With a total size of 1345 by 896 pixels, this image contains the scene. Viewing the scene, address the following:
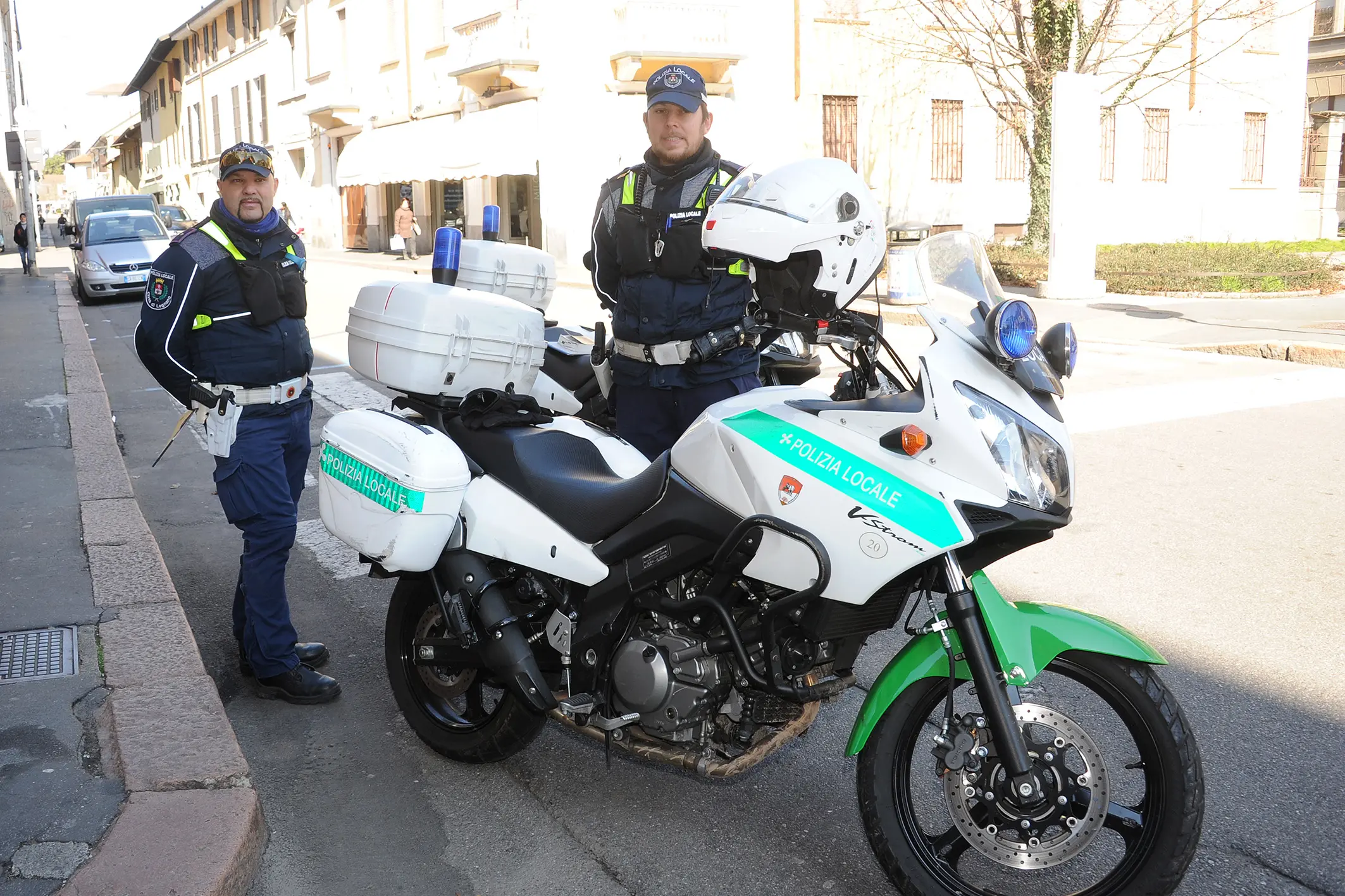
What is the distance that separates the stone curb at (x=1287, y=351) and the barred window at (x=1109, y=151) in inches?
725

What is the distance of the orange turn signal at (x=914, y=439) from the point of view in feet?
8.55

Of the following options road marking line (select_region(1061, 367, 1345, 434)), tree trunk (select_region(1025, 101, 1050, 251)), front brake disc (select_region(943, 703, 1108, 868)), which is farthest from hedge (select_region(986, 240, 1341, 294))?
front brake disc (select_region(943, 703, 1108, 868))

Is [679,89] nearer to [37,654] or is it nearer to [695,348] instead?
[695,348]

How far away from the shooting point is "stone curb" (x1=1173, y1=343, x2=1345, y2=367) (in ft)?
37.3

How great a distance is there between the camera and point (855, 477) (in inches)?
106

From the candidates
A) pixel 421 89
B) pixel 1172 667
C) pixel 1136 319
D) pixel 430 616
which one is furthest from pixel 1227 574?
pixel 421 89

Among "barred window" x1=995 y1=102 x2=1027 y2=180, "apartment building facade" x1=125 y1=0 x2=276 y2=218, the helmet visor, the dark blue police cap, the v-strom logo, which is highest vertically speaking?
"apartment building facade" x1=125 y1=0 x2=276 y2=218

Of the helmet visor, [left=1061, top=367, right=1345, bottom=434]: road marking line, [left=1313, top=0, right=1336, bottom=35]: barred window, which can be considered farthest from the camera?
[left=1313, top=0, right=1336, bottom=35]: barred window

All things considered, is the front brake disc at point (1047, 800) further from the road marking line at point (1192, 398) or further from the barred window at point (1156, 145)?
the barred window at point (1156, 145)

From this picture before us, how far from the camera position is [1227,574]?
5441mm

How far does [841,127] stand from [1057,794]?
2632 cm

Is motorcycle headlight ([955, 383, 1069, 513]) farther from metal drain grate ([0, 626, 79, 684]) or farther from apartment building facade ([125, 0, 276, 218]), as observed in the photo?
apartment building facade ([125, 0, 276, 218])

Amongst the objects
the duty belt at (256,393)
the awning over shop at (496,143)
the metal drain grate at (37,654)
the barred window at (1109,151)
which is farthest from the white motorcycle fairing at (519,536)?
the barred window at (1109,151)

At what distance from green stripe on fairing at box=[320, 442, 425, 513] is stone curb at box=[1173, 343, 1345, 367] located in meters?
10.4
